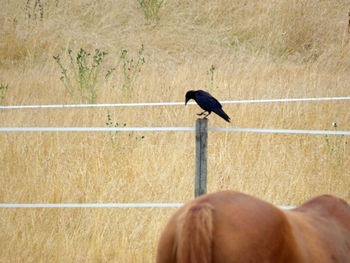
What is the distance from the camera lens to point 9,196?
17.1 ft

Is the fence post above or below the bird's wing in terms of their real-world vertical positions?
below

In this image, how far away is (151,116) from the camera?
7367 mm

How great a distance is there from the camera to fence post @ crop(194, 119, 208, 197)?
13.0 ft

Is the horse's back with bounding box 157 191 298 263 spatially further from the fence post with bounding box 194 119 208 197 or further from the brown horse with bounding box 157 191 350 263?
the fence post with bounding box 194 119 208 197

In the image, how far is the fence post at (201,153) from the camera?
3.96 m

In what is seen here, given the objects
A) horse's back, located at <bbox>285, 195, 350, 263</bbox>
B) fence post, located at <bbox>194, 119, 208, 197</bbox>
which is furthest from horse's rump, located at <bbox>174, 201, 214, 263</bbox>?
fence post, located at <bbox>194, 119, 208, 197</bbox>

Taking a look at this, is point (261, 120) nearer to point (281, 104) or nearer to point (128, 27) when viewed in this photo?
point (281, 104)

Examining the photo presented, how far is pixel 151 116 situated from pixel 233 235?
5.20 metres

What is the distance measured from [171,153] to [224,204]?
12.5 ft

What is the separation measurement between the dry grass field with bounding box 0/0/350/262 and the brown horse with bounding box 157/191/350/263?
2.19 metres

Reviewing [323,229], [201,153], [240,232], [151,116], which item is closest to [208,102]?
[201,153]

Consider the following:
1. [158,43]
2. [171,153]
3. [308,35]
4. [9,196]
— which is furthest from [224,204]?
[308,35]

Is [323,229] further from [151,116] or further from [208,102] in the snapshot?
[151,116]

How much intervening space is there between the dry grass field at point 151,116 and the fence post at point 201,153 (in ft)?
2.61
